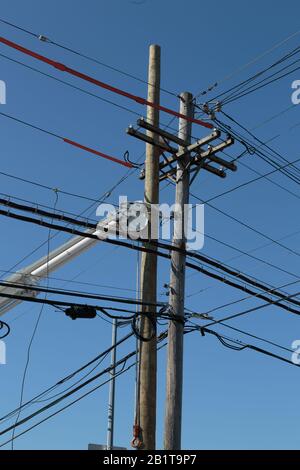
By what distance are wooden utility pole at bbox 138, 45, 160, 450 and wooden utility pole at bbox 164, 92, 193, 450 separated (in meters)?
0.39

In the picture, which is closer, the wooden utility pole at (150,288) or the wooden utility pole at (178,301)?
the wooden utility pole at (150,288)

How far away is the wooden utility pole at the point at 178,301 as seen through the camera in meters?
14.0

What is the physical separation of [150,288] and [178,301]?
2.08 feet

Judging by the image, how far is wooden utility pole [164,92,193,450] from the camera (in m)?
14.0

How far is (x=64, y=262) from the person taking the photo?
19.3 metres

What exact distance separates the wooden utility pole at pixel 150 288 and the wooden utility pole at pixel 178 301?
39 cm

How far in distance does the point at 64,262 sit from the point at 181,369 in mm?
5820

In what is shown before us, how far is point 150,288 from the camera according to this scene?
14914mm

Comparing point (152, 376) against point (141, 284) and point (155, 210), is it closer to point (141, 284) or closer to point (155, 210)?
point (141, 284)

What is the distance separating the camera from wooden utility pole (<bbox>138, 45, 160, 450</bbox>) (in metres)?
13.7

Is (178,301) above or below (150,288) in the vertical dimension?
below

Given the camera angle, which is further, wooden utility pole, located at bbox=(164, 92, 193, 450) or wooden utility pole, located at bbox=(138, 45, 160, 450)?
wooden utility pole, located at bbox=(164, 92, 193, 450)

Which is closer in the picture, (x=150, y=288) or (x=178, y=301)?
(x=150, y=288)
